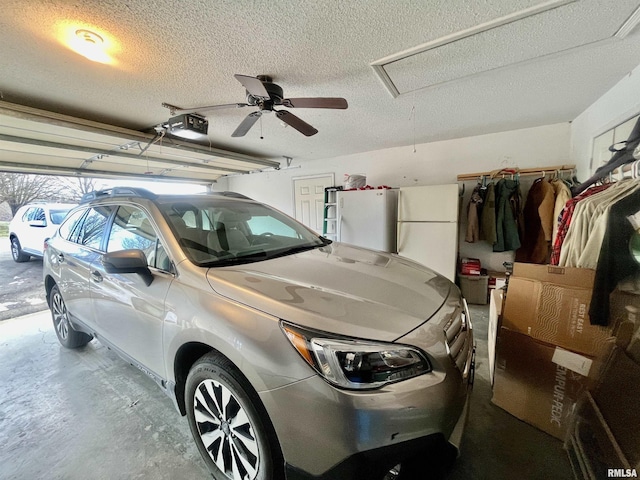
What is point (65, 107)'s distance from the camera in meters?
2.54

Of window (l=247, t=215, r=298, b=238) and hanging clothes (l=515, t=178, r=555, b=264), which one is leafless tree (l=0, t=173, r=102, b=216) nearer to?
window (l=247, t=215, r=298, b=238)

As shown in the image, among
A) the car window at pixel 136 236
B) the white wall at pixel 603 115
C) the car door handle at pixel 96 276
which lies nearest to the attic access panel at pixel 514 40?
the white wall at pixel 603 115

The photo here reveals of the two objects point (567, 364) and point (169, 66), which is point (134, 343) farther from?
point (567, 364)

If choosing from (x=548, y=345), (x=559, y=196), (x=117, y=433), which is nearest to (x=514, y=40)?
(x=548, y=345)

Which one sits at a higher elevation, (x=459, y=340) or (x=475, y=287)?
(x=459, y=340)

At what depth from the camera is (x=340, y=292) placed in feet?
3.42

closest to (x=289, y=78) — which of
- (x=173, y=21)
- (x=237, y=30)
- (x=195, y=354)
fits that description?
(x=237, y=30)

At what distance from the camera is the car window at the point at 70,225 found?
7.09ft

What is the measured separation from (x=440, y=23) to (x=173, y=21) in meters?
1.53

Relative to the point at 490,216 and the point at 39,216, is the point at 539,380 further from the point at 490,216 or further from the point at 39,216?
the point at 39,216

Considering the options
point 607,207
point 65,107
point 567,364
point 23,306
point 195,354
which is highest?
point 65,107

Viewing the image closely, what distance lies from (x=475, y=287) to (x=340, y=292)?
3.21 m

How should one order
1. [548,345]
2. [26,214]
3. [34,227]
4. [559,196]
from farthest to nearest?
[26,214] → [34,227] → [559,196] → [548,345]

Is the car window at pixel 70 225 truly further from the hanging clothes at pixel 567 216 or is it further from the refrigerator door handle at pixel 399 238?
the hanging clothes at pixel 567 216
